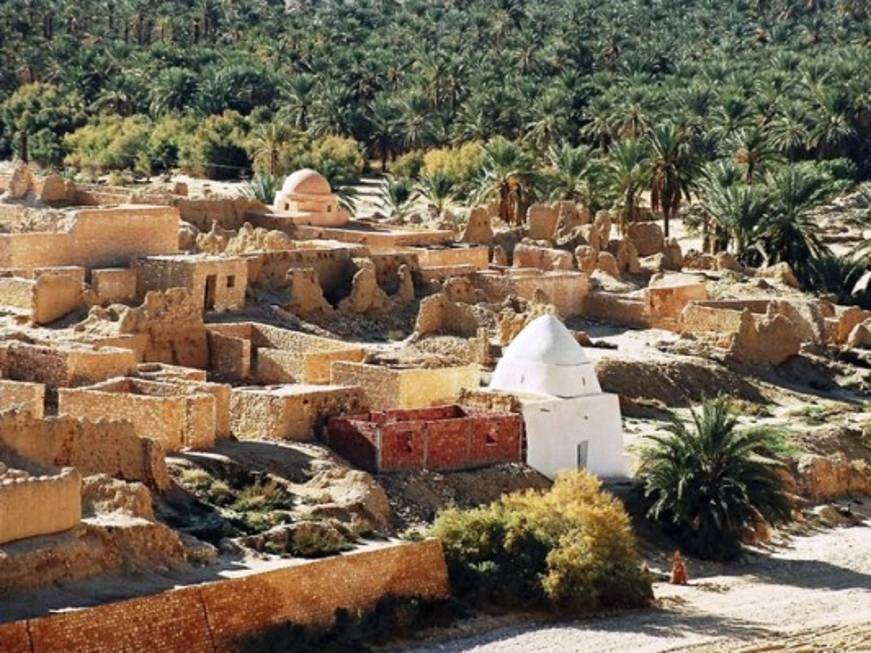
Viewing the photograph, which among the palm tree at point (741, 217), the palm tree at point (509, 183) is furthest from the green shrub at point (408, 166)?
the palm tree at point (741, 217)

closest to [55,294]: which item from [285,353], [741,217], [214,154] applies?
[285,353]

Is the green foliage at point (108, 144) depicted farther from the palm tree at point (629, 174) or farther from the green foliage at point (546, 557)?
the green foliage at point (546, 557)

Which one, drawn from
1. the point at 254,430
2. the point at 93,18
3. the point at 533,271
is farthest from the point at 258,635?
the point at 93,18

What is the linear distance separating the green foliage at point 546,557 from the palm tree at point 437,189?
97.9 ft

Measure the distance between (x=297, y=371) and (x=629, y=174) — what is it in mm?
24193

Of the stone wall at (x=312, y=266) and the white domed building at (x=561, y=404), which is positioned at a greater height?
the stone wall at (x=312, y=266)

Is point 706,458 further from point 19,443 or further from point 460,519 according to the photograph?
point 19,443

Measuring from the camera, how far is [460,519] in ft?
114

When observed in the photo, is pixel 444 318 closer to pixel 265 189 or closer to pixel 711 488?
pixel 711 488

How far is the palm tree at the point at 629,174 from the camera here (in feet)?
208

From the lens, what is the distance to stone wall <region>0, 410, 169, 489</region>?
107ft

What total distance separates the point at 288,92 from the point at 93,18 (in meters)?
24.6

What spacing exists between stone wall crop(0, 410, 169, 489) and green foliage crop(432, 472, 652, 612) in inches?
147

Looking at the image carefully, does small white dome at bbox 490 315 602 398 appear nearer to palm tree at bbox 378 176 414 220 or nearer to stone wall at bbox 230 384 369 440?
stone wall at bbox 230 384 369 440
